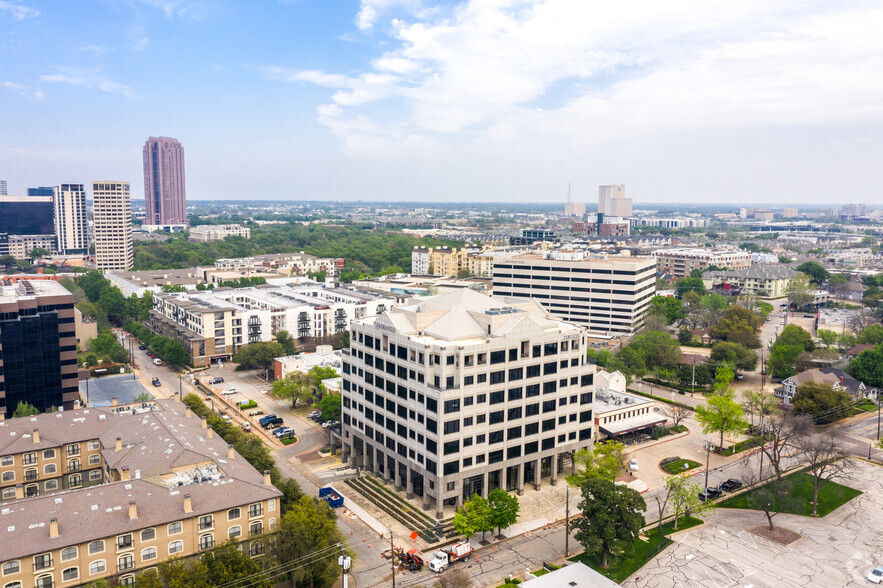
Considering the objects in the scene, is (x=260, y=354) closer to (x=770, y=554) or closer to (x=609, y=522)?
(x=609, y=522)

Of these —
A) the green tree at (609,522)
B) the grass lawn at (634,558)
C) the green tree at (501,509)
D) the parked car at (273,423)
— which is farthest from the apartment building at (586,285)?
the green tree at (609,522)

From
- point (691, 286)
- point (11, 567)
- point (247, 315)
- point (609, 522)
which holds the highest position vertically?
point (247, 315)

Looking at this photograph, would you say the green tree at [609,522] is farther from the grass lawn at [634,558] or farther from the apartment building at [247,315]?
the apartment building at [247,315]

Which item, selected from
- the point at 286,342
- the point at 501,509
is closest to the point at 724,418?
the point at 501,509

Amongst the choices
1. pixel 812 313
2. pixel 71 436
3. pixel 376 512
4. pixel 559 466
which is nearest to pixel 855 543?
pixel 559 466

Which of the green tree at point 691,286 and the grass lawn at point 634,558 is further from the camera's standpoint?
the green tree at point 691,286

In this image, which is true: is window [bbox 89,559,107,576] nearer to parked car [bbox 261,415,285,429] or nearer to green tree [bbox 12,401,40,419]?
green tree [bbox 12,401,40,419]
